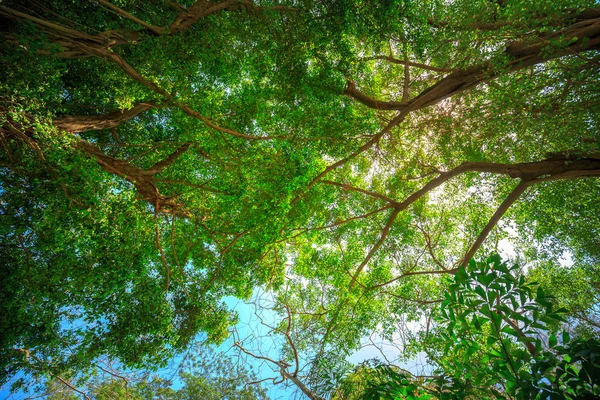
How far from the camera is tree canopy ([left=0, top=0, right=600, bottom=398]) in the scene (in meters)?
4.21

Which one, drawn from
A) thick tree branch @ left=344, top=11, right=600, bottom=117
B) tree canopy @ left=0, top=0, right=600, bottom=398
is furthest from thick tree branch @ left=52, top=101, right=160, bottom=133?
thick tree branch @ left=344, top=11, right=600, bottom=117

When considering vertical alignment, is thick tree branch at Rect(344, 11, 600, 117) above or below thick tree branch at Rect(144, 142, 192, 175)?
below

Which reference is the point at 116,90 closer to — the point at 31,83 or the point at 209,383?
the point at 31,83

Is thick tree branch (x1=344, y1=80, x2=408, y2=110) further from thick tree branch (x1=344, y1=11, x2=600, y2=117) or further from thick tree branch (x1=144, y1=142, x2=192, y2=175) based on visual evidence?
thick tree branch (x1=144, y1=142, x2=192, y2=175)

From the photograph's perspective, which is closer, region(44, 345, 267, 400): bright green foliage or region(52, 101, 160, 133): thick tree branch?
region(52, 101, 160, 133): thick tree branch

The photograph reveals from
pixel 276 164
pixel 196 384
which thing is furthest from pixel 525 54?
pixel 196 384

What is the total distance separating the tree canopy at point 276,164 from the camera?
13.8 feet

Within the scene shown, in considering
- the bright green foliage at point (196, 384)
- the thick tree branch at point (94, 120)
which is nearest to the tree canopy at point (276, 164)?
the thick tree branch at point (94, 120)

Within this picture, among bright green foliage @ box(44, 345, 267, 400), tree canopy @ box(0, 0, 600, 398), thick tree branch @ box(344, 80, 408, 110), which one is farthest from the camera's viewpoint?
bright green foliage @ box(44, 345, 267, 400)

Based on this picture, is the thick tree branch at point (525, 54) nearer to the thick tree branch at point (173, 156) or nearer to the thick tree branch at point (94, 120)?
the thick tree branch at point (173, 156)

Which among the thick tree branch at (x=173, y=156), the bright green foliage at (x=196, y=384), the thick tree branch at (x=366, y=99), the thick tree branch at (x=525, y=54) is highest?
the thick tree branch at (x=173, y=156)

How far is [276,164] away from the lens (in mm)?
5340

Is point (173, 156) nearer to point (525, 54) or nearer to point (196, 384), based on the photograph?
point (196, 384)

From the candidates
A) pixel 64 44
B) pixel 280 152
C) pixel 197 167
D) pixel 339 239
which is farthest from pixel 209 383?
pixel 64 44
